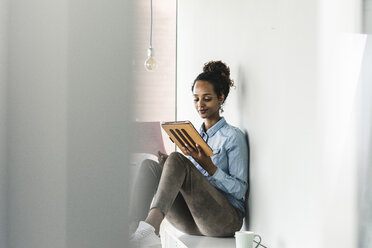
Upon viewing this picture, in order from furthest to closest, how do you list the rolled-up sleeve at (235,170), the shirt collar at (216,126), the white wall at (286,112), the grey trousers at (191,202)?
the shirt collar at (216,126)
the rolled-up sleeve at (235,170)
the grey trousers at (191,202)
the white wall at (286,112)

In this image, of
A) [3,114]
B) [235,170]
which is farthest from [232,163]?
[3,114]

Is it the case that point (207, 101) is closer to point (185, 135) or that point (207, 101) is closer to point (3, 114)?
point (185, 135)

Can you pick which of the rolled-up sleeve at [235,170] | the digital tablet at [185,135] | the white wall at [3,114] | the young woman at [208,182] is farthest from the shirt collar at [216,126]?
the white wall at [3,114]

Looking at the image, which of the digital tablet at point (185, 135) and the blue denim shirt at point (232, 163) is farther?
the blue denim shirt at point (232, 163)

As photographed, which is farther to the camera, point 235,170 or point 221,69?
point 221,69

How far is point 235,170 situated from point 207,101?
392mm

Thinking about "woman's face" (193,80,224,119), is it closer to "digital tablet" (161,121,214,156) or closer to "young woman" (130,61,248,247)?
"young woman" (130,61,248,247)

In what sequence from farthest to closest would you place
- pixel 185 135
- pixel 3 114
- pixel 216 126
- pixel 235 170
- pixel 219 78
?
1. pixel 219 78
2. pixel 216 126
3. pixel 235 170
4. pixel 185 135
5. pixel 3 114

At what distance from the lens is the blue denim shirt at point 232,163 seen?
203 cm

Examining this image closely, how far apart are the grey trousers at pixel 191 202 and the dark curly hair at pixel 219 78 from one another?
51 centimetres

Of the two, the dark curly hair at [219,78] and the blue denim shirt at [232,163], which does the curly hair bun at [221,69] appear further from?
the blue denim shirt at [232,163]

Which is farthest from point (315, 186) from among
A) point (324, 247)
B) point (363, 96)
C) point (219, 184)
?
point (219, 184)

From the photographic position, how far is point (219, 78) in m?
2.28

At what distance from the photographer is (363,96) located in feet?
4.23
